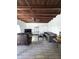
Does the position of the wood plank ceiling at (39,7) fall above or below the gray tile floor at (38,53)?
above

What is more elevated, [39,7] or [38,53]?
[39,7]

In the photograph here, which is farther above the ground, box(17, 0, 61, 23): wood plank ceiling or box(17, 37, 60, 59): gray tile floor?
box(17, 0, 61, 23): wood plank ceiling
